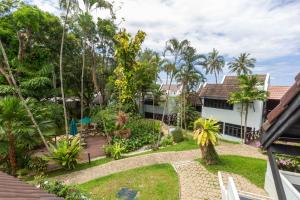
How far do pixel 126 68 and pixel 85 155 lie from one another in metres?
11.4

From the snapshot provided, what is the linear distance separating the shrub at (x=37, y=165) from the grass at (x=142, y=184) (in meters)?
3.83

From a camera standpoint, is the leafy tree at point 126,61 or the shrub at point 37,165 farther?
the leafy tree at point 126,61

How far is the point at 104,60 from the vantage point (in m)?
32.3

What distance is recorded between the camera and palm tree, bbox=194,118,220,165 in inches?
585

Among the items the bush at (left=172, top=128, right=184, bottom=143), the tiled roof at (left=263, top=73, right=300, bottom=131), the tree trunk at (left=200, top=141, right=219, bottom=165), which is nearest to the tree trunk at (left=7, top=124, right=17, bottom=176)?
the tree trunk at (left=200, top=141, right=219, bottom=165)

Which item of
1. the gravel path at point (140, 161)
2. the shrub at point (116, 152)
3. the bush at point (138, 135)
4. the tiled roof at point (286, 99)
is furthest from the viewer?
the bush at point (138, 135)

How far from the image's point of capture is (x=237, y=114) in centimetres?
2475

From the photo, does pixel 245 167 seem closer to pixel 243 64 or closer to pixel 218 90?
pixel 218 90

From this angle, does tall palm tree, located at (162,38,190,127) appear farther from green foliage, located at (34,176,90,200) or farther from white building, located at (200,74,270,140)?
green foliage, located at (34,176,90,200)

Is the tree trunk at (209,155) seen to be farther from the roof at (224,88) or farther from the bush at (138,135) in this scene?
the roof at (224,88)

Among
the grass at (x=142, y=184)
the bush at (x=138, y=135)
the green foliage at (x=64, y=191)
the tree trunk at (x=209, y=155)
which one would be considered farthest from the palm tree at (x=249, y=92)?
the green foliage at (x=64, y=191)

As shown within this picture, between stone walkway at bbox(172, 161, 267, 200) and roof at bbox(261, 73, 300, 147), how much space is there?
33.2 feet

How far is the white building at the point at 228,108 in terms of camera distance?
76.1ft

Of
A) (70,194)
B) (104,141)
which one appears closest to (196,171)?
(70,194)
